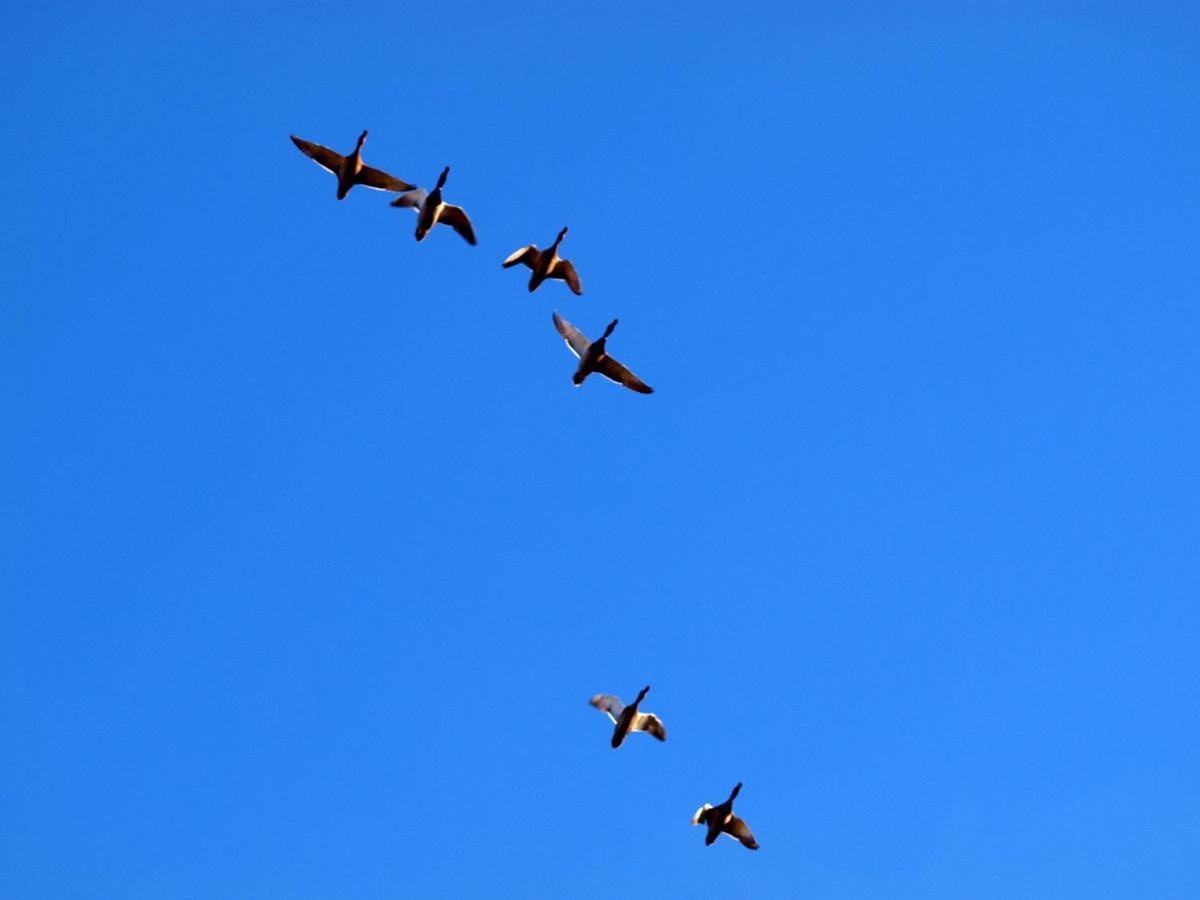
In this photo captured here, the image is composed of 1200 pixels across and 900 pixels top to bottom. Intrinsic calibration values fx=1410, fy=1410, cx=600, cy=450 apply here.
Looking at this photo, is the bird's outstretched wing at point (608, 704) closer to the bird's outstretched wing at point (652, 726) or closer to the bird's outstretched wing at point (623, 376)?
the bird's outstretched wing at point (652, 726)

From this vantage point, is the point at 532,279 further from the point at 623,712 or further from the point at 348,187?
the point at 623,712

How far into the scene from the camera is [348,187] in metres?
50.8

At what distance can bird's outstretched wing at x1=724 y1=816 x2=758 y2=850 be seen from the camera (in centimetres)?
4856

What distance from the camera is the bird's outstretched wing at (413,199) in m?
49.9

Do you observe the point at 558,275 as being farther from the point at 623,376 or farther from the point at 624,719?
the point at 624,719

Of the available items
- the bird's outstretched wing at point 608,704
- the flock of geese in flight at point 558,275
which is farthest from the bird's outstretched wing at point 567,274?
the bird's outstretched wing at point 608,704

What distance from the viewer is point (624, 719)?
47656 millimetres

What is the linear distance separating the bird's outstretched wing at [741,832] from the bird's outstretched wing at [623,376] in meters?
15.5

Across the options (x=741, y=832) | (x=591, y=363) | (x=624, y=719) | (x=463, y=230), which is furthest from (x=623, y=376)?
(x=741, y=832)

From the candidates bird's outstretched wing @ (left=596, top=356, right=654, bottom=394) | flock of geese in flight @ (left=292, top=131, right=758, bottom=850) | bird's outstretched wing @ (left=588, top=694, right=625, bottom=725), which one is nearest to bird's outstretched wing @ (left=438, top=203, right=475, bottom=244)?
flock of geese in flight @ (left=292, top=131, right=758, bottom=850)

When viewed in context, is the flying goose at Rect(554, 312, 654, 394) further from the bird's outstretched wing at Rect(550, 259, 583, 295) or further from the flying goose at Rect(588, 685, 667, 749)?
the flying goose at Rect(588, 685, 667, 749)

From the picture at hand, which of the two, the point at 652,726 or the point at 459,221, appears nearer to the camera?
the point at 652,726

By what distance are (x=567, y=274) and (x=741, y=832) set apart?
2054 centimetres

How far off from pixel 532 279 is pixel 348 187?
24.9 feet
